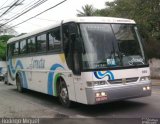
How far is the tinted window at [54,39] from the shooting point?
1251 centimetres

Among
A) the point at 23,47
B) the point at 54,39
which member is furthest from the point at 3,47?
the point at 54,39

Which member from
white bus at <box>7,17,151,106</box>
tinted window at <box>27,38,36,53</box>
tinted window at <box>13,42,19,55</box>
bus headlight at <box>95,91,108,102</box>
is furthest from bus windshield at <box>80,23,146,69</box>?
tinted window at <box>13,42,19,55</box>

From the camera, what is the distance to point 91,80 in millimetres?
10398

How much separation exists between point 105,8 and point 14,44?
91.4ft

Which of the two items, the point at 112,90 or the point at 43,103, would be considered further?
the point at 43,103

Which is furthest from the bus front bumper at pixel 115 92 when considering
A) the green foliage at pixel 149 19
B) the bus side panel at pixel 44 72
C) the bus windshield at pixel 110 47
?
the green foliage at pixel 149 19

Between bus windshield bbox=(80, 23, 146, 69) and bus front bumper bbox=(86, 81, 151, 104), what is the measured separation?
2.12ft

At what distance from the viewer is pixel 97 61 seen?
1062 cm

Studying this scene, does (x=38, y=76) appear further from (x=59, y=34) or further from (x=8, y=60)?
(x=8, y=60)

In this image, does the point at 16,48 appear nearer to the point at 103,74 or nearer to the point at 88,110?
the point at 88,110

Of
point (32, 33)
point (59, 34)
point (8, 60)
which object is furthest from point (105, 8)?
point (59, 34)

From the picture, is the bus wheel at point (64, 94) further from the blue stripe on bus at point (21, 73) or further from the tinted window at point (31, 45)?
the blue stripe on bus at point (21, 73)

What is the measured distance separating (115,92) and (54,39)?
3493mm

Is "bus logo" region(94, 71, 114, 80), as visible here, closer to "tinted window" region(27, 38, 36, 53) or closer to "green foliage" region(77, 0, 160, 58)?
"tinted window" region(27, 38, 36, 53)
